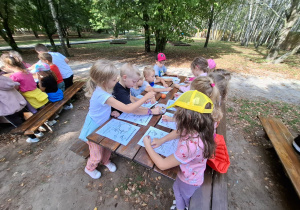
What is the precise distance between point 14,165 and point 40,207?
3.97 feet

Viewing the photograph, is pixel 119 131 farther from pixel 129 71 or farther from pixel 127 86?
pixel 129 71

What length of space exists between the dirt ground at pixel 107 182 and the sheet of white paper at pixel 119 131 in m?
1.00

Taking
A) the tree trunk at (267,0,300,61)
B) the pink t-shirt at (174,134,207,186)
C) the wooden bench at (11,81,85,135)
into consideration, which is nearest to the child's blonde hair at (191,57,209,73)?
the pink t-shirt at (174,134,207,186)

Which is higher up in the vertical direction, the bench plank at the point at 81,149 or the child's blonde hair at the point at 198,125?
the child's blonde hair at the point at 198,125

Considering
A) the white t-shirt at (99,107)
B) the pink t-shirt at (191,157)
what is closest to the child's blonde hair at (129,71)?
the white t-shirt at (99,107)

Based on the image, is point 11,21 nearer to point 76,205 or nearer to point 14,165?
point 14,165

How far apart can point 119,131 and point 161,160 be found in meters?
0.77

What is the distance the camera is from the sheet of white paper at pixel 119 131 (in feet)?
5.77

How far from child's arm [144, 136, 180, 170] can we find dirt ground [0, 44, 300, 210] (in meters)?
1.08

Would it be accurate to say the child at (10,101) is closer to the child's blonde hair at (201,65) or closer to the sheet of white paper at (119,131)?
the sheet of white paper at (119,131)

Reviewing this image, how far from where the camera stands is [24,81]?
3.06 meters

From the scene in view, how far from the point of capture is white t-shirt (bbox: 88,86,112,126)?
1807 mm

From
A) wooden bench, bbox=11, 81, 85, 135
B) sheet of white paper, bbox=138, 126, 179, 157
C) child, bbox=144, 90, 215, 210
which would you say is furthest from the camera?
wooden bench, bbox=11, 81, 85, 135

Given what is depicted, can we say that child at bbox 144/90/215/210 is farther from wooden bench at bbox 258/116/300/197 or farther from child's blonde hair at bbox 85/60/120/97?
wooden bench at bbox 258/116/300/197
